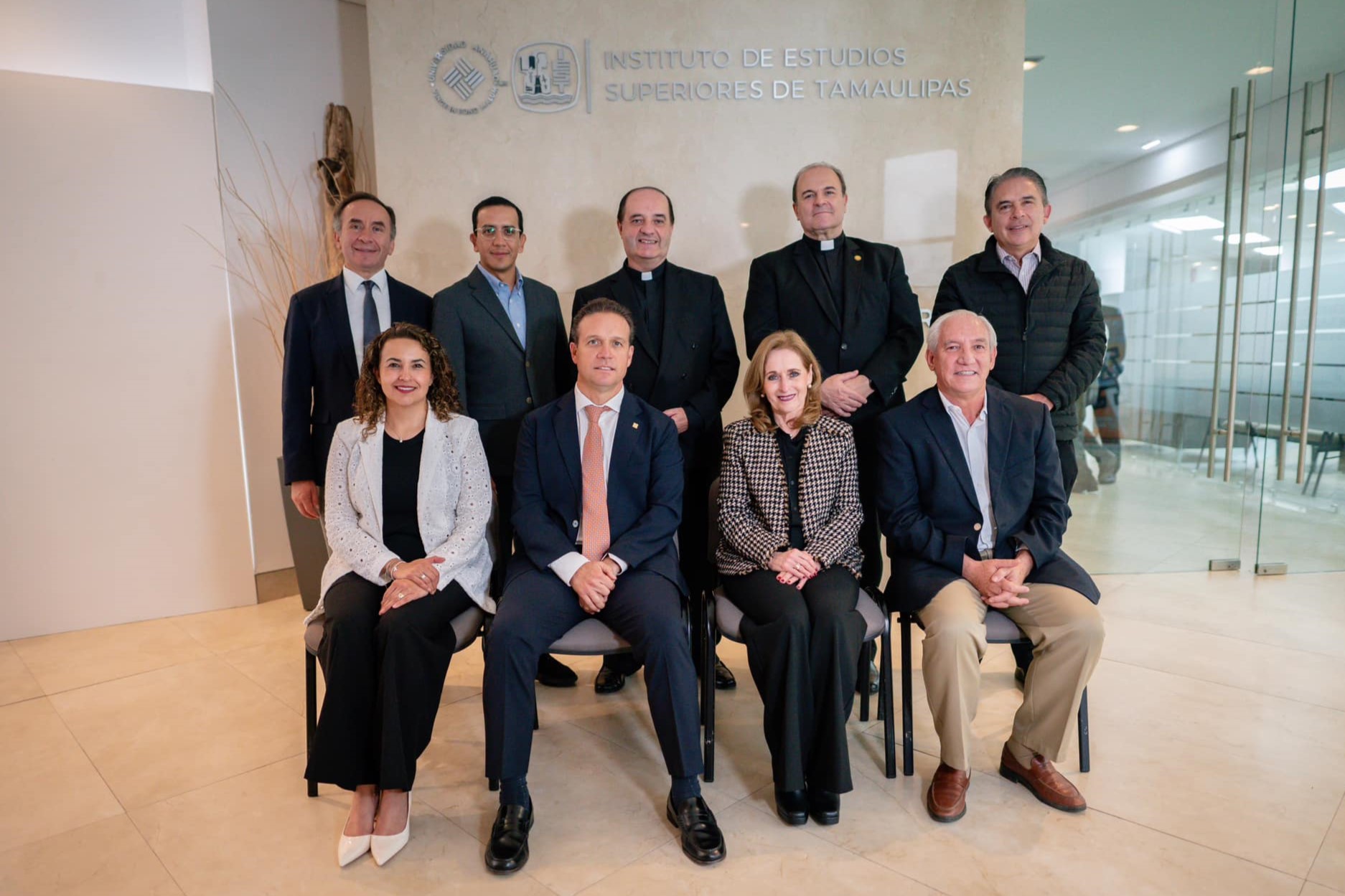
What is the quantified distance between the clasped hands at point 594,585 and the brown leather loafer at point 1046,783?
1.33 metres

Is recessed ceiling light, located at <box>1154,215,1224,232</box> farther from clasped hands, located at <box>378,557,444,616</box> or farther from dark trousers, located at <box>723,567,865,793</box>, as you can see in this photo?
clasped hands, located at <box>378,557,444,616</box>

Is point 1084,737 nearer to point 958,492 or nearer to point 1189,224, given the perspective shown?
point 958,492

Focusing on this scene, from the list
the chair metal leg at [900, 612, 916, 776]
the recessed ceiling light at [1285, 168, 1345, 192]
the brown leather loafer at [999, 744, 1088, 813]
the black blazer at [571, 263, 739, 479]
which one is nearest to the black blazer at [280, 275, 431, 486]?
the black blazer at [571, 263, 739, 479]

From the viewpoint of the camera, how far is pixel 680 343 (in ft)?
10.0

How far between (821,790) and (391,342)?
186cm

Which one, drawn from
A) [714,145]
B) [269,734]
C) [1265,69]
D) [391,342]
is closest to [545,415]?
[391,342]

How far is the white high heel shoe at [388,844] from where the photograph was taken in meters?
2.12

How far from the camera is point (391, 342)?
8.30 feet

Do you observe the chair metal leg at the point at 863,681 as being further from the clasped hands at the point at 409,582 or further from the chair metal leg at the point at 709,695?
the clasped hands at the point at 409,582

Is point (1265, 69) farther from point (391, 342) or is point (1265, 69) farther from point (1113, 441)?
point (391, 342)

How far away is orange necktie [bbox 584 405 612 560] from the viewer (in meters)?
2.53

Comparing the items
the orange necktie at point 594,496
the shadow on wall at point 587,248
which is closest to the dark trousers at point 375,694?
A: the orange necktie at point 594,496

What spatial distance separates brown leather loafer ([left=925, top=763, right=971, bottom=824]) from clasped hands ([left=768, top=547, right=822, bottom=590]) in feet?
2.17

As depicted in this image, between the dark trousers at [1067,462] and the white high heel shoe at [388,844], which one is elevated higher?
the dark trousers at [1067,462]
